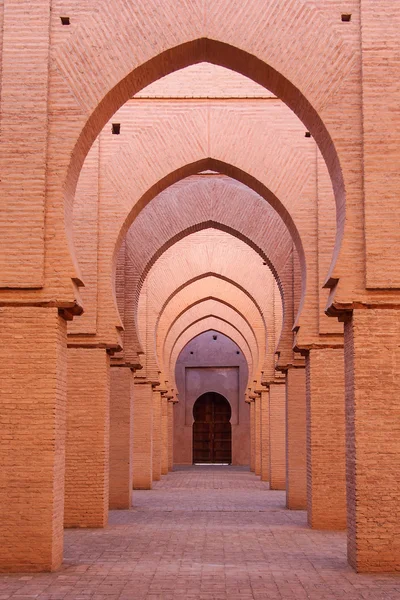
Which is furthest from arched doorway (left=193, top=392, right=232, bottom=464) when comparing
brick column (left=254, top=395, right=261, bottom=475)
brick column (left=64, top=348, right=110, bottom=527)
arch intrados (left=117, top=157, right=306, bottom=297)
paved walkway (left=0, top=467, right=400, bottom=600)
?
brick column (left=64, top=348, right=110, bottom=527)

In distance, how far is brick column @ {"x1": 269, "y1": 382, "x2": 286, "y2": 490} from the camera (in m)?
20.4

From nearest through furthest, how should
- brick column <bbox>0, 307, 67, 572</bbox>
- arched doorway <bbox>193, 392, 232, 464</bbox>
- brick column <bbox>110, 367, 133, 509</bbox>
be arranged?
brick column <bbox>0, 307, 67, 572</bbox>
brick column <bbox>110, 367, 133, 509</bbox>
arched doorway <bbox>193, 392, 232, 464</bbox>

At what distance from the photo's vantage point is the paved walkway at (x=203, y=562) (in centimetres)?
782

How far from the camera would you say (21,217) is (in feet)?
29.6

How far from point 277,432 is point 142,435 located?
9.70 ft

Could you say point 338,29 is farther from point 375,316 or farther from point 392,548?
point 392,548

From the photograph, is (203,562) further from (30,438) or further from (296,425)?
(296,425)

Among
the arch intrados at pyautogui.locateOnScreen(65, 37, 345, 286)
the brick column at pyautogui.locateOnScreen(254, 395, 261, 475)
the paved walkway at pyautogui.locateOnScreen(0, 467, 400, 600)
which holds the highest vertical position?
the arch intrados at pyautogui.locateOnScreen(65, 37, 345, 286)

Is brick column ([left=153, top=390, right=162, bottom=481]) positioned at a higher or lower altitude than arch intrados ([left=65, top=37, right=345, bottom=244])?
lower

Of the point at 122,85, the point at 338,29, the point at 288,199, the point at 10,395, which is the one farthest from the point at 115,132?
the point at 10,395

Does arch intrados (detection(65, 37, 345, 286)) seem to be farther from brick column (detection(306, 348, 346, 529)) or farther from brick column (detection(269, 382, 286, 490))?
brick column (detection(269, 382, 286, 490))

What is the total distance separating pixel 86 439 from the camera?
12586mm

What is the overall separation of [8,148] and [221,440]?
29114 mm

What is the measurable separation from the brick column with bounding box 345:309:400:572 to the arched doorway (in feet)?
92.5
